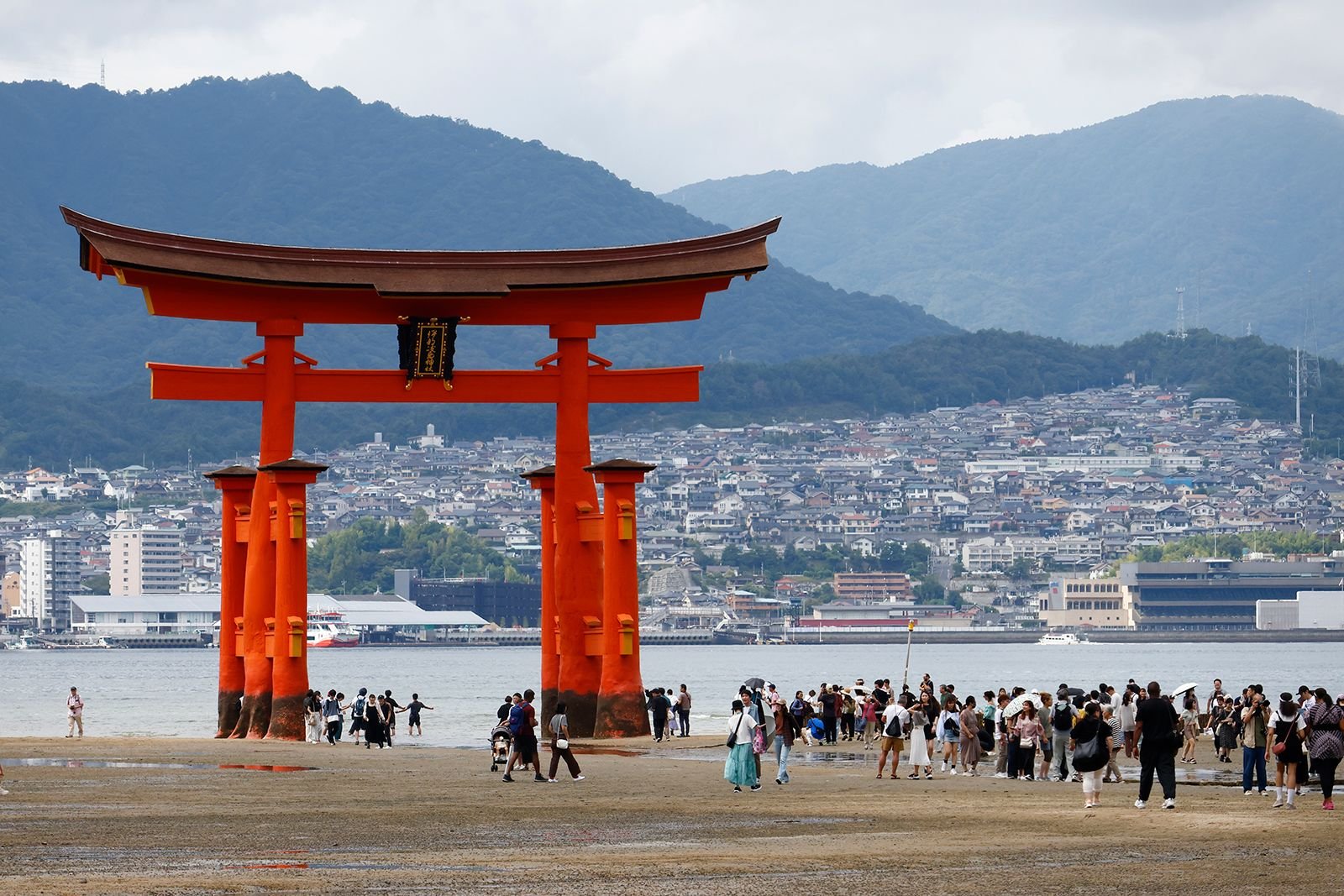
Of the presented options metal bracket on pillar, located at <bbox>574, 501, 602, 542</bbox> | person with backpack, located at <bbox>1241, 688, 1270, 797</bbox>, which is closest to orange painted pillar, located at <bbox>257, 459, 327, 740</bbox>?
metal bracket on pillar, located at <bbox>574, 501, 602, 542</bbox>

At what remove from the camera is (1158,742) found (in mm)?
20688

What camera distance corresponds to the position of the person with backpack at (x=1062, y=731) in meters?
25.6

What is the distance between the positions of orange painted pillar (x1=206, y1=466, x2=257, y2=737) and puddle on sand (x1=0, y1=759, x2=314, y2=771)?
23.3 ft

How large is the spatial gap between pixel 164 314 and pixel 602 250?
24.0ft

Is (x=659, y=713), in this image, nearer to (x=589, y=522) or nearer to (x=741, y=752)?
(x=589, y=522)

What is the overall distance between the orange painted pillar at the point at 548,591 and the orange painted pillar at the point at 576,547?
2.20 ft

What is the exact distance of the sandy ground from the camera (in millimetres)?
15148

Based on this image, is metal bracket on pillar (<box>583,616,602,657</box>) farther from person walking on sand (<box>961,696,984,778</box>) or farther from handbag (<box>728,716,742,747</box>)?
handbag (<box>728,716,742,747</box>)

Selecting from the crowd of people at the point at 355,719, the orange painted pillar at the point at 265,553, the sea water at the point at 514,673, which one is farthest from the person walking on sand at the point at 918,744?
the sea water at the point at 514,673

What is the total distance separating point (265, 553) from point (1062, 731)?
14107 mm

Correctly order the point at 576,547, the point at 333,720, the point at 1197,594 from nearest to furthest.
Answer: the point at 576,547
the point at 333,720
the point at 1197,594

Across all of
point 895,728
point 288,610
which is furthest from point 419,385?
point 895,728

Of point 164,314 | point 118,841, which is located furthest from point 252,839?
point 164,314

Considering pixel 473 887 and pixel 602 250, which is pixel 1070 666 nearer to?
pixel 602 250
